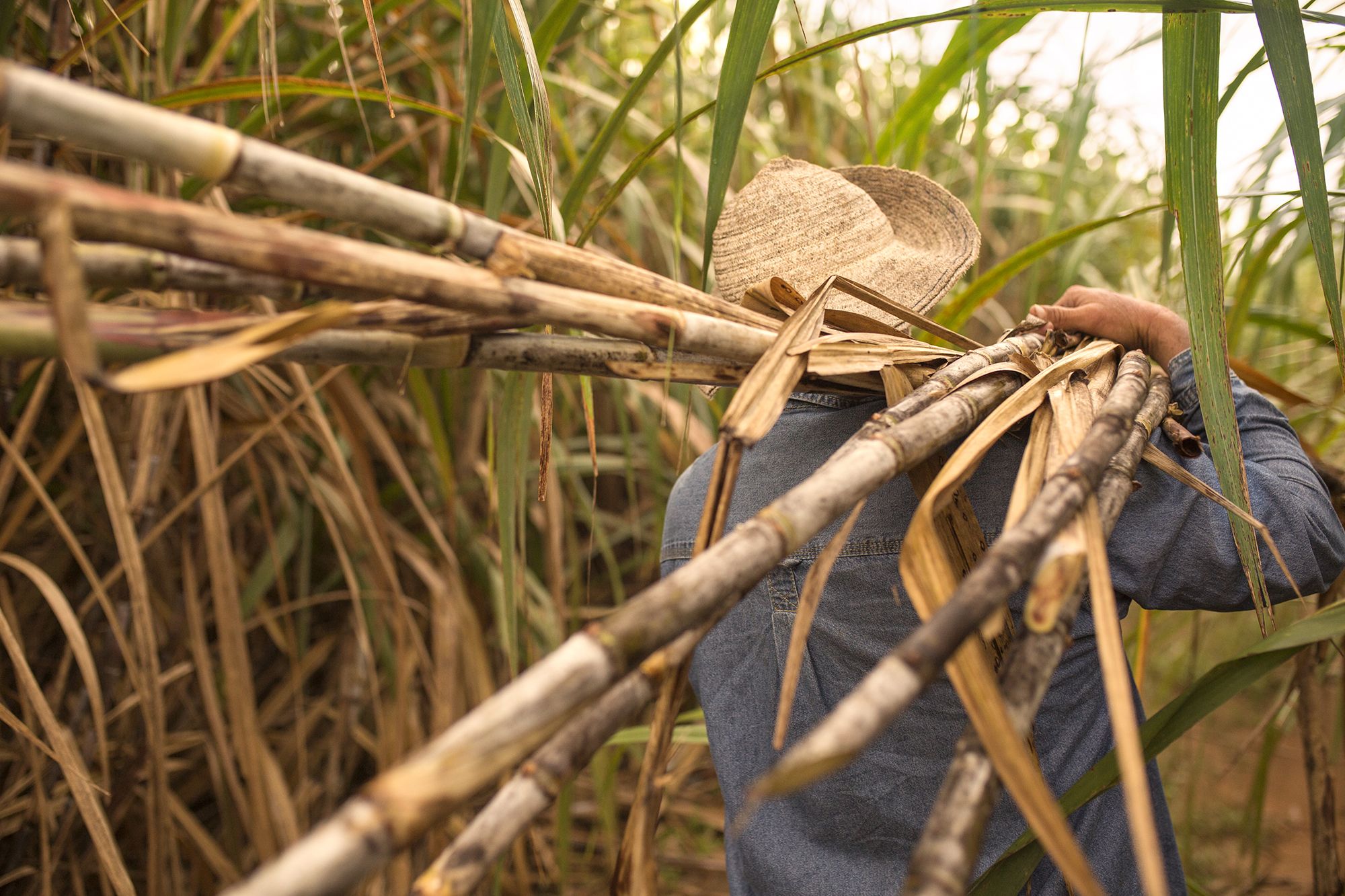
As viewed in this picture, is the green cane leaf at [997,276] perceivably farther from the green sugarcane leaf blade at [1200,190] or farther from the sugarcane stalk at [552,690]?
the sugarcane stalk at [552,690]

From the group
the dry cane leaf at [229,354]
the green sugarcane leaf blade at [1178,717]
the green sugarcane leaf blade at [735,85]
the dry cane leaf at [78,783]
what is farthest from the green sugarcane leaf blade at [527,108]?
the dry cane leaf at [78,783]

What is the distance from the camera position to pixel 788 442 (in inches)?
35.5

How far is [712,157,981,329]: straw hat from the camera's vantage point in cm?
90

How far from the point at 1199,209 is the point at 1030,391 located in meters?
0.15

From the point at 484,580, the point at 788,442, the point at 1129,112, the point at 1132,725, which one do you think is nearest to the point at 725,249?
the point at 788,442

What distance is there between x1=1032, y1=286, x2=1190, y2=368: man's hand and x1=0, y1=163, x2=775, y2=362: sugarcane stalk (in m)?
0.52

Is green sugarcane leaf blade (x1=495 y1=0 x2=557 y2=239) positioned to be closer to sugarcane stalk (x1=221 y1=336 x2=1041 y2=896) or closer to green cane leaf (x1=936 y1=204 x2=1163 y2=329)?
sugarcane stalk (x1=221 y1=336 x2=1041 y2=896)

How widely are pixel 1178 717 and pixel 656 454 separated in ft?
2.98

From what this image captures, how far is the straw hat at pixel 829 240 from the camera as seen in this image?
90 centimetres

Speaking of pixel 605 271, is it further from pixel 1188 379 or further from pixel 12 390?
pixel 12 390

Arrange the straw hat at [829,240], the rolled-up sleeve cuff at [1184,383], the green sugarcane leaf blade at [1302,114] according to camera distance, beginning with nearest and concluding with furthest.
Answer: the green sugarcane leaf blade at [1302,114] < the rolled-up sleeve cuff at [1184,383] < the straw hat at [829,240]

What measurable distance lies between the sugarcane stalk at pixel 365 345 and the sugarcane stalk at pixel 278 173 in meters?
0.04

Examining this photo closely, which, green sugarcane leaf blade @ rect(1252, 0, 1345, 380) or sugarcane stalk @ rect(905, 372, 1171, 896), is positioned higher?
green sugarcane leaf blade @ rect(1252, 0, 1345, 380)

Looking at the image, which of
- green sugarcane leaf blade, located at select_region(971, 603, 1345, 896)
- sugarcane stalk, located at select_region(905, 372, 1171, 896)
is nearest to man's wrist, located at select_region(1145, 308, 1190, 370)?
green sugarcane leaf blade, located at select_region(971, 603, 1345, 896)
